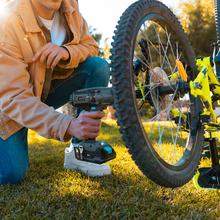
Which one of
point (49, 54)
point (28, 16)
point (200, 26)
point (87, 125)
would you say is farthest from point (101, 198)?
point (200, 26)

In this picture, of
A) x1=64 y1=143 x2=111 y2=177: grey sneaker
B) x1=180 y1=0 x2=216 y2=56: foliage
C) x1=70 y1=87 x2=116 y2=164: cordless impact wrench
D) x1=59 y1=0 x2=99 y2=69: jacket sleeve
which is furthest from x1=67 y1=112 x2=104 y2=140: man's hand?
x1=180 y1=0 x2=216 y2=56: foliage

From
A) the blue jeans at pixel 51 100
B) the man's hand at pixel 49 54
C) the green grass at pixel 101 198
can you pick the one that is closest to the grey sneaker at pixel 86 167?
the green grass at pixel 101 198

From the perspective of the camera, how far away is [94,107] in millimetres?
1275

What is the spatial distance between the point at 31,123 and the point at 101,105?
0.29m

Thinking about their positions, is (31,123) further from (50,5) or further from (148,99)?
(50,5)

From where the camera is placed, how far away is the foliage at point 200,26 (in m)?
11.1

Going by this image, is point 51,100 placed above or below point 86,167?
above

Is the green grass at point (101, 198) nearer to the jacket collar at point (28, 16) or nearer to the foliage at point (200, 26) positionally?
the jacket collar at point (28, 16)

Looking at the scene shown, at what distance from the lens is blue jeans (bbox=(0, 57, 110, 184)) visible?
1892 millimetres

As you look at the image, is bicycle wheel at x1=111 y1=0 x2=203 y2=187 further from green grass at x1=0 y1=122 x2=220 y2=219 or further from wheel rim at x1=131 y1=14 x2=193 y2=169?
green grass at x1=0 y1=122 x2=220 y2=219

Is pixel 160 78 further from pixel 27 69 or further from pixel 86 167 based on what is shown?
pixel 86 167

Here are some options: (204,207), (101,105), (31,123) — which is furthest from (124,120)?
(204,207)

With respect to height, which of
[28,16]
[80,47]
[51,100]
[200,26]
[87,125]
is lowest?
[200,26]

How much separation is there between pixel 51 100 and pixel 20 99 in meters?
0.64
